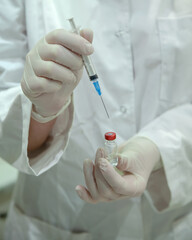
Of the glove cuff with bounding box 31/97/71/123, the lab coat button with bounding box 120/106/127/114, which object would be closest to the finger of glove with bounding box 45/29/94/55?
the glove cuff with bounding box 31/97/71/123

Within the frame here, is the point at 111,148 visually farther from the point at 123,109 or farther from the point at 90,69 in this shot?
the point at 123,109

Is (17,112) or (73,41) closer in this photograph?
(73,41)

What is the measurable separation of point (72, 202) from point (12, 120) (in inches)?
14.6

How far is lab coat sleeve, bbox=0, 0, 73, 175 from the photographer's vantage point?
80cm

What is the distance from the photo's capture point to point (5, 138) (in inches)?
33.1

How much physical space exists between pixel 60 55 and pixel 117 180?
315 millimetres

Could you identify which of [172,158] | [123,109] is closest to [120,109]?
[123,109]

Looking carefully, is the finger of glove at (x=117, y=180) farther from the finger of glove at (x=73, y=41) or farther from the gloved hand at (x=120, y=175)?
the finger of glove at (x=73, y=41)

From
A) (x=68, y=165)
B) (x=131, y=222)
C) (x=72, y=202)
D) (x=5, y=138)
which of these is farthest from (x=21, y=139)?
(x=131, y=222)

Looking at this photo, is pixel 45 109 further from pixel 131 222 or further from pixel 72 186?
pixel 131 222

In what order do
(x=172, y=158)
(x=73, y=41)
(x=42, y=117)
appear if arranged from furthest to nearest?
(x=172, y=158) → (x=42, y=117) → (x=73, y=41)

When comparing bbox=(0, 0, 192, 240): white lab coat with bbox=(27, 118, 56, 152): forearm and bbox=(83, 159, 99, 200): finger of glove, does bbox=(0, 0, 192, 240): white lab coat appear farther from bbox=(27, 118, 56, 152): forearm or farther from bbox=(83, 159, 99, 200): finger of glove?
bbox=(83, 159, 99, 200): finger of glove

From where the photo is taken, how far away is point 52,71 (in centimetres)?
66

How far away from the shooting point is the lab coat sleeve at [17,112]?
80cm
